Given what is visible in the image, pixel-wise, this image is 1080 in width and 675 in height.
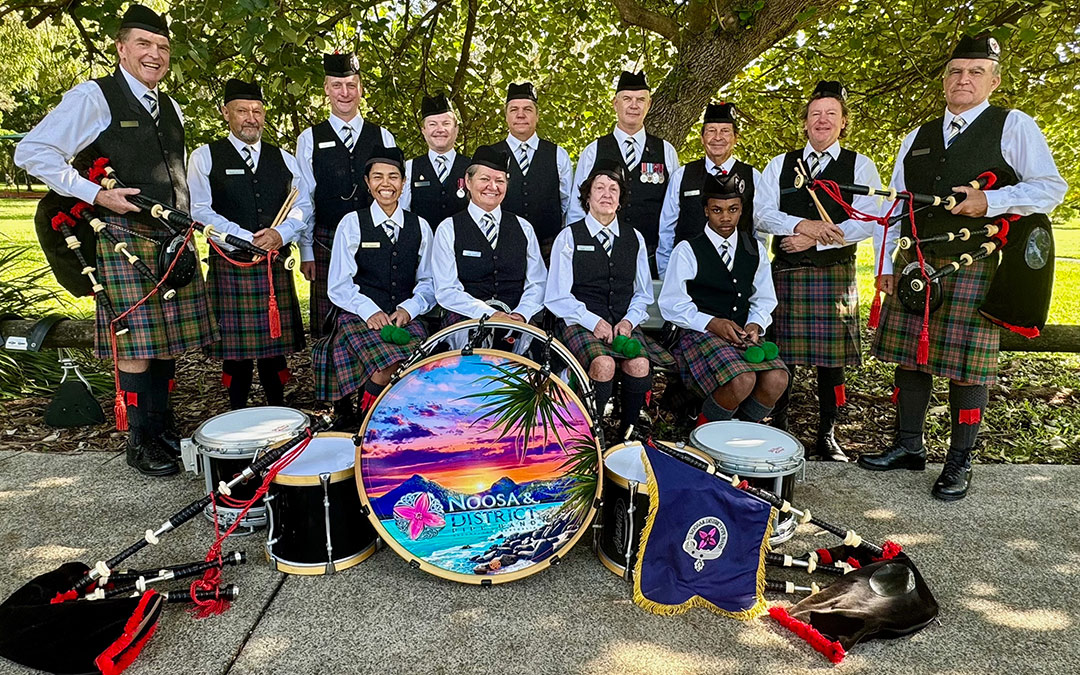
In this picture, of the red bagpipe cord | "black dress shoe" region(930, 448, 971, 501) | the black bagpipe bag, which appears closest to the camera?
the black bagpipe bag

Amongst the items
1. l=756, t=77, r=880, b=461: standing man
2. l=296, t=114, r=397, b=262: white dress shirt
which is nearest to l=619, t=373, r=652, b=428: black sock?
l=756, t=77, r=880, b=461: standing man

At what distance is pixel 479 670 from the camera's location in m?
2.16

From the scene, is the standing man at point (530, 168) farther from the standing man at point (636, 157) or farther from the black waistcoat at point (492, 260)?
the black waistcoat at point (492, 260)

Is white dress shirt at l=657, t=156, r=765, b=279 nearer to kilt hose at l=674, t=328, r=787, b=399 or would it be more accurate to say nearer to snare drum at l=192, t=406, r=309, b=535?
kilt hose at l=674, t=328, r=787, b=399

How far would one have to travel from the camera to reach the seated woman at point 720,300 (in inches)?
137

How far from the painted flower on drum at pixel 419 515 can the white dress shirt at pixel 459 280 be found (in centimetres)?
103

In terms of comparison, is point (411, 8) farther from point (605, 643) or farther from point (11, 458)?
point (605, 643)

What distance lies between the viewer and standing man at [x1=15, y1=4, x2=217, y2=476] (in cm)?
311

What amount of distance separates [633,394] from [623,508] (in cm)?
88

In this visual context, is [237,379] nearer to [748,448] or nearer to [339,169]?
[339,169]

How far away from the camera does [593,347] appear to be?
3.37m

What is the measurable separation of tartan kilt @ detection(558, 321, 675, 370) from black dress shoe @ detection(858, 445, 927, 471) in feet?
3.49

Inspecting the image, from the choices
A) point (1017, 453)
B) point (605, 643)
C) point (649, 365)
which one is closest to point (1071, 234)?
point (1017, 453)

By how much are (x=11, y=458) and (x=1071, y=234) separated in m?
22.5
